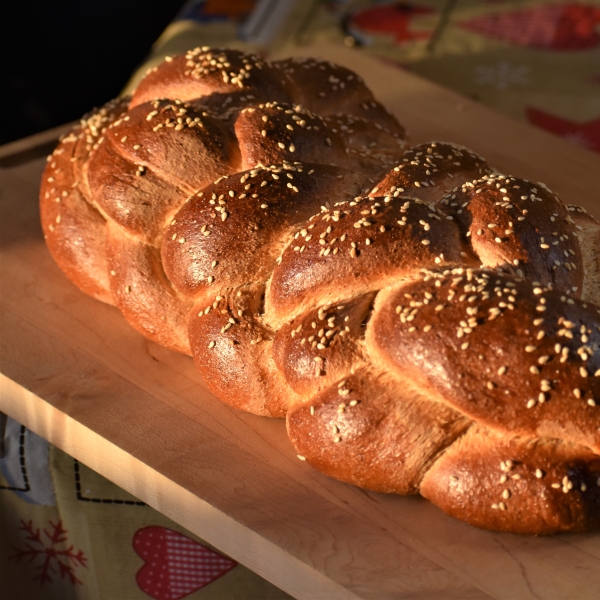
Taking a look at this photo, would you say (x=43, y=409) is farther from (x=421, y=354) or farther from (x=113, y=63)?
(x=113, y=63)

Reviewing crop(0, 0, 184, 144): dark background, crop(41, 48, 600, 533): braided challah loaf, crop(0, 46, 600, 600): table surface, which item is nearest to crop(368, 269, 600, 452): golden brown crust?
crop(41, 48, 600, 533): braided challah loaf

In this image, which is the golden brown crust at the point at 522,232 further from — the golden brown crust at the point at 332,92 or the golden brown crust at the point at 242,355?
the golden brown crust at the point at 332,92

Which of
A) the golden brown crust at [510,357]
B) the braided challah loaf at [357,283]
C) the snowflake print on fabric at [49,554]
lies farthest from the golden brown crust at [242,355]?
the snowflake print on fabric at [49,554]

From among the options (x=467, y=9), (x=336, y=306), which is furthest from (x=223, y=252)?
(x=467, y=9)

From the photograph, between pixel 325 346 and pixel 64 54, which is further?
pixel 64 54

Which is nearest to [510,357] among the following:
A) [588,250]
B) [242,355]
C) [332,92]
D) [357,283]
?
[357,283]

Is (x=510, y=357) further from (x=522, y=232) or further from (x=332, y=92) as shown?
(x=332, y=92)

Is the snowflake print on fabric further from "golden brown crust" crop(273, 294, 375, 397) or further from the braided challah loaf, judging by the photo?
"golden brown crust" crop(273, 294, 375, 397)
